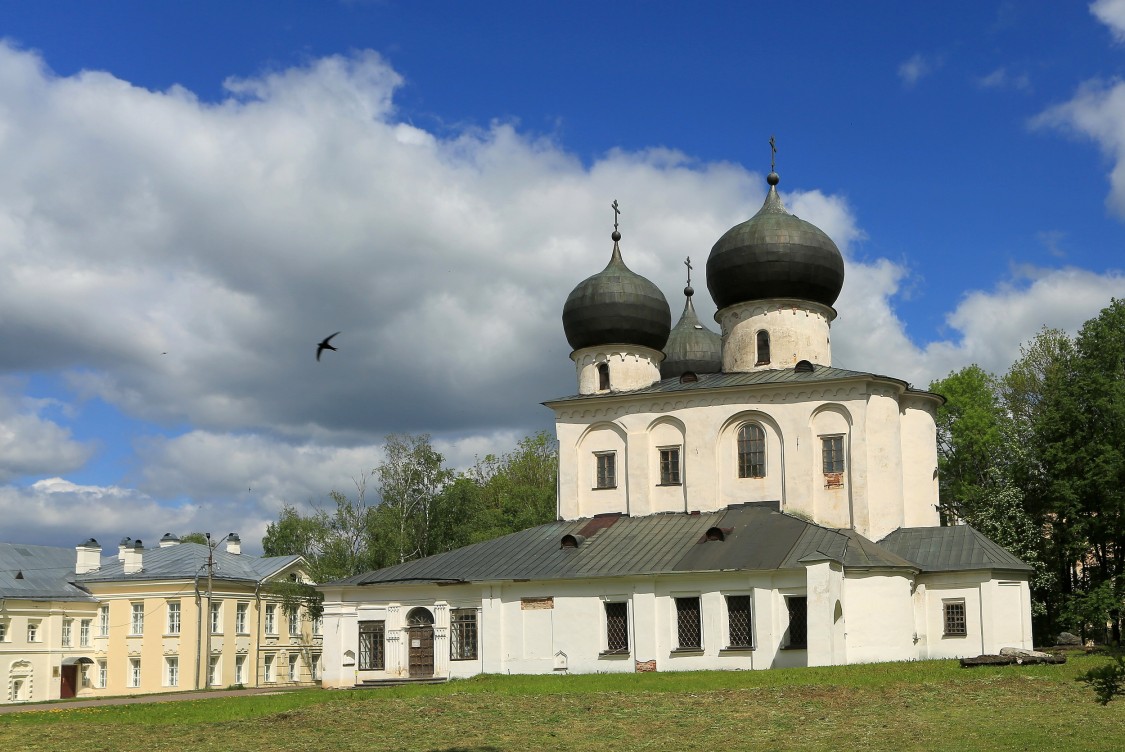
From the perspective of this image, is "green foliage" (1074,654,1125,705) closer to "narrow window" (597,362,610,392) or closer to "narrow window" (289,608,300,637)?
"narrow window" (597,362,610,392)

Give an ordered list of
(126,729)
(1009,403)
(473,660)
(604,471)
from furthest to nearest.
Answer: (1009,403), (604,471), (473,660), (126,729)

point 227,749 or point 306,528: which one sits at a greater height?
point 306,528

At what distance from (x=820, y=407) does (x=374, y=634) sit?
39.6 ft

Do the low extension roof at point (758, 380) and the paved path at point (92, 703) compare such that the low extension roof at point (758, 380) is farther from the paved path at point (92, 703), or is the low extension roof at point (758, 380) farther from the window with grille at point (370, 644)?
the paved path at point (92, 703)

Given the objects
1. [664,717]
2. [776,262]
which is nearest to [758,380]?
[776,262]

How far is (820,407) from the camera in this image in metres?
29.2

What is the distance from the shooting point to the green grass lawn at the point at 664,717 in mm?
13391

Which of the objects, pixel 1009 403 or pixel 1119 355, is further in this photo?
pixel 1009 403

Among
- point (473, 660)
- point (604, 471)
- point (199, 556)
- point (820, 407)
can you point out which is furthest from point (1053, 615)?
point (199, 556)

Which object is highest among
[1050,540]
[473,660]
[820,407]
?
[820,407]

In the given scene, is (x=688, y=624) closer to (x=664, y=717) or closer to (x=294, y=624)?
(x=664, y=717)

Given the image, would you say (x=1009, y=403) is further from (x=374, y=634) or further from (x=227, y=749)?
(x=227, y=749)

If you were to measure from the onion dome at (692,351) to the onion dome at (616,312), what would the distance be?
3925mm

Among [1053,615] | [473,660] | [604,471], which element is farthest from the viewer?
[1053,615]
